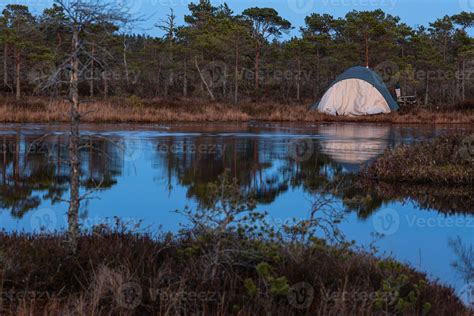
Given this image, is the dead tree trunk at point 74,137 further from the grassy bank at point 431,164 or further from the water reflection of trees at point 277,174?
the grassy bank at point 431,164

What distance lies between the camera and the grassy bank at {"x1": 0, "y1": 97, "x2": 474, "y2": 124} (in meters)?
34.7

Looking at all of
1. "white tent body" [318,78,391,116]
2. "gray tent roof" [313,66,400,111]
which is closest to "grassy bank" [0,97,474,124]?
"white tent body" [318,78,391,116]

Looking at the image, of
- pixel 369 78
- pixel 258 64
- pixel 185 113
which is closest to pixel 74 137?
pixel 185 113

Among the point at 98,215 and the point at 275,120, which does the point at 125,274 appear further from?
the point at 275,120

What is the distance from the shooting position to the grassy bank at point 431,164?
1543 cm

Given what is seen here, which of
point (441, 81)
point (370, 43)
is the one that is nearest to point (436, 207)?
point (370, 43)

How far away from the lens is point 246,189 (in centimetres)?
1355

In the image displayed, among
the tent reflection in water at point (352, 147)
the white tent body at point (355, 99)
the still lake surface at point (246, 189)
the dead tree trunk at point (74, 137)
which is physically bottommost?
the still lake surface at point (246, 189)

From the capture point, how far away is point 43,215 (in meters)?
10.2

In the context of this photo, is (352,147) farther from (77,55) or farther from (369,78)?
(369,78)

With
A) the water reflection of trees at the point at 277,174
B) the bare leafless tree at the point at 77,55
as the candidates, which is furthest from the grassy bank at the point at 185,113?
the bare leafless tree at the point at 77,55

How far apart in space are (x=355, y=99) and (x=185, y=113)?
1391 centimetres

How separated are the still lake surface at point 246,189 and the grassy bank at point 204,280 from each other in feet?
2.75

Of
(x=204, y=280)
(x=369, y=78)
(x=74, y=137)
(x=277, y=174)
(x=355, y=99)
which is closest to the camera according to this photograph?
(x=204, y=280)
